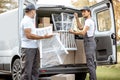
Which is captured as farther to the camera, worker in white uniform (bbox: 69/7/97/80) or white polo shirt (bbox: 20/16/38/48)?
worker in white uniform (bbox: 69/7/97/80)

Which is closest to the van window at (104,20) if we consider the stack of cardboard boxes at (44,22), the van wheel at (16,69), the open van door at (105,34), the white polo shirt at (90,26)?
the open van door at (105,34)

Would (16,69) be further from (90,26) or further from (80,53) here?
(90,26)

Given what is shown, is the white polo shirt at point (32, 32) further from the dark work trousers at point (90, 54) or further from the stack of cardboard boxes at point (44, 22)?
the dark work trousers at point (90, 54)

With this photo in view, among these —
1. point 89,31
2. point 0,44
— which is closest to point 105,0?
point 89,31

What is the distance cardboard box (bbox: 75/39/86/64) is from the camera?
8711mm

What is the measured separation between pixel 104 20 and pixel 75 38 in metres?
0.93

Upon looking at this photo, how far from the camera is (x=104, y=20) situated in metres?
9.04

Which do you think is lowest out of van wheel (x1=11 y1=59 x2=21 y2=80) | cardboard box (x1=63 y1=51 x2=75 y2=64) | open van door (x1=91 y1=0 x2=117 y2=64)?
van wheel (x1=11 y1=59 x2=21 y2=80)

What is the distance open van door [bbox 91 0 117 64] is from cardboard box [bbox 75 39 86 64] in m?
0.54

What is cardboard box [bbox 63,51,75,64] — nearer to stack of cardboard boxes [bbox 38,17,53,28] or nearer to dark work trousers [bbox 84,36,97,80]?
dark work trousers [bbox 84,36,97,80]

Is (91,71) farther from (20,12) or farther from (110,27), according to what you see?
(20,12)

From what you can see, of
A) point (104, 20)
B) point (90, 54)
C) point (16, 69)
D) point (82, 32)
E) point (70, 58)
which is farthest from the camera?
point (104, 20)

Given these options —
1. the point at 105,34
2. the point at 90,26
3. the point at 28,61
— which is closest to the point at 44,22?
the point at 90,26

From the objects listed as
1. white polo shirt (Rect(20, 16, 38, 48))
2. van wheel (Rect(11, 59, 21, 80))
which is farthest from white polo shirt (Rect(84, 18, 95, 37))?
van wheel (Rect(11, 59, 21, 80))
